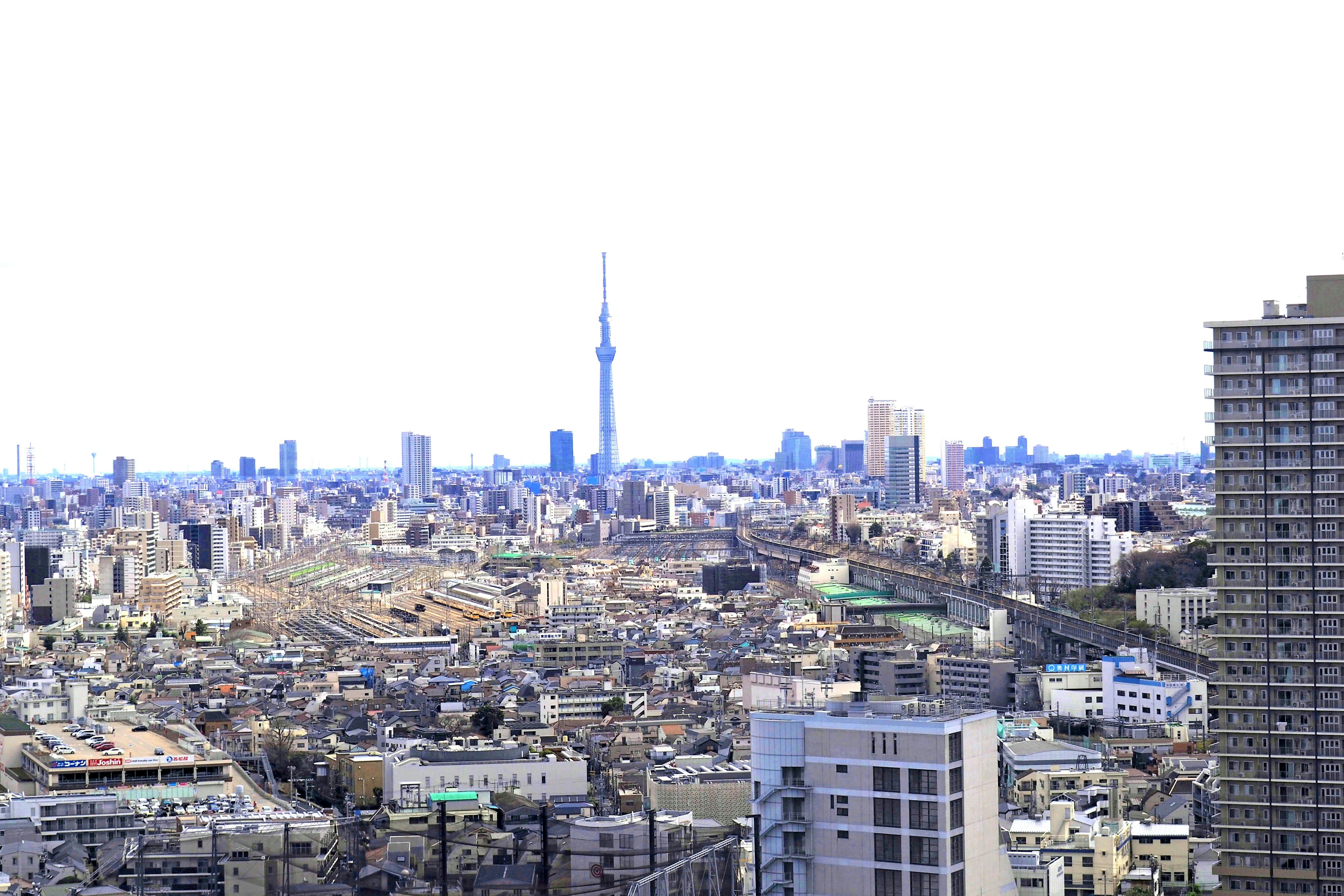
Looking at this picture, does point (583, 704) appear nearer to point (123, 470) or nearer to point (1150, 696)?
point (1150, 696)

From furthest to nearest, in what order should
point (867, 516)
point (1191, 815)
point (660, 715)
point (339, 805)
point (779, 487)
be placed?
point (779, 487)
point (867, 516)
point (660, 715)
point (339, 805)
point (1191, 815)

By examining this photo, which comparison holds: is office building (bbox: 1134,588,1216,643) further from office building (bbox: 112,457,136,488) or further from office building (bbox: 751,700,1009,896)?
office building (bbox: 112,457,136,488)

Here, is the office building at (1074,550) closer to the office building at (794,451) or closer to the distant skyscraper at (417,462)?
the distant skyscraper at (417,462)

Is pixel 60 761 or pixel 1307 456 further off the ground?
pixel 1307 456

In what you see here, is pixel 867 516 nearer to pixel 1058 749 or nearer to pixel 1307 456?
pixel 1058 749

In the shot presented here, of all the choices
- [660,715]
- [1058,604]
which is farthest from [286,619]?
[660,715]
